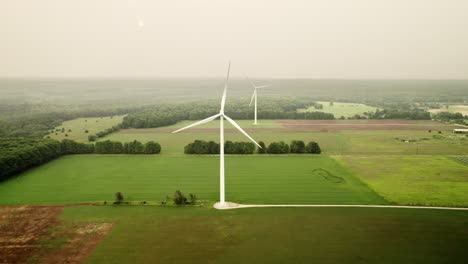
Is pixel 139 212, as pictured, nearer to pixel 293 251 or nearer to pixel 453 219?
pixel 293 251

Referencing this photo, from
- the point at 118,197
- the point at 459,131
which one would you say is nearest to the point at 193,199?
the point at 118,197

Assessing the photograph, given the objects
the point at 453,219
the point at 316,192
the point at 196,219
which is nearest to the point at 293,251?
the point at 196,219

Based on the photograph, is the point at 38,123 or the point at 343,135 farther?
the point at 38,123

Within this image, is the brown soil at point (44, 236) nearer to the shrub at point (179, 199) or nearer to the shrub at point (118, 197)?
the shrub at point (118, 197)

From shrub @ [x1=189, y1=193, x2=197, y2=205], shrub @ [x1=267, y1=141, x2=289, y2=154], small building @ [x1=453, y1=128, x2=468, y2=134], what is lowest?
shrub @ [x1=189, y1=193, x2=197, y2=205]

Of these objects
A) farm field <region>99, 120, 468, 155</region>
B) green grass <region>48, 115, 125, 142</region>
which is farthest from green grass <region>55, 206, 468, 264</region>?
green grass <region>48, 115, 125, 142</region>

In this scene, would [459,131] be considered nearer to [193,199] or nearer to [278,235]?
[278,235]

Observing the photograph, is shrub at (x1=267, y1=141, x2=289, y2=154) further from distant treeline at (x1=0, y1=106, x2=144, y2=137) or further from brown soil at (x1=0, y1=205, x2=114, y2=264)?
distant treeline at (x1=0, y1=106, x2=144, y2=137)
